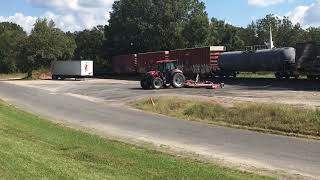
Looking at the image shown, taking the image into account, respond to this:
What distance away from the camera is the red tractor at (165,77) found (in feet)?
154

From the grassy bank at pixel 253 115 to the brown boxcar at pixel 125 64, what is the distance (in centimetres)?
4479

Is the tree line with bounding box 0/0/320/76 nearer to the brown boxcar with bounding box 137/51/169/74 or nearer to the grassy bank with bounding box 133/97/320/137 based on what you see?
the brown boxcar with bounding box 137/51/169/74

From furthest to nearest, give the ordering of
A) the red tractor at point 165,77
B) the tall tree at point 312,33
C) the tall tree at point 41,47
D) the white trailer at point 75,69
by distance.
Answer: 1. the tall tree at point 312,33
2. the tall tree at point 41,47
3. the white trailer at point 75,69
4. the red tractor at point 165,77

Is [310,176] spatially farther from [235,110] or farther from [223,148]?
[235,110]

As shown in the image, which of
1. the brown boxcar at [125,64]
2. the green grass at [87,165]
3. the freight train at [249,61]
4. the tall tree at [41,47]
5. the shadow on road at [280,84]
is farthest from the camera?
the tall tree at [41,47]

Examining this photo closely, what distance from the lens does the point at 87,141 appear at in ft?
59.1

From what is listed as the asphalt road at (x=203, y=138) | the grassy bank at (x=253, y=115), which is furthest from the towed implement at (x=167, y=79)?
the grassy bank at (x=253, y=115)

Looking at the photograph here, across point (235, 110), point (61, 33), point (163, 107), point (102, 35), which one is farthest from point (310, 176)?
point (102, 35)

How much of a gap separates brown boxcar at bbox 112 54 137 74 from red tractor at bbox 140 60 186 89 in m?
29.6

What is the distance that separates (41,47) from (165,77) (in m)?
48.7

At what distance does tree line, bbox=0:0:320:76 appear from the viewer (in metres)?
92.1

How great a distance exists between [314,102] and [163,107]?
8745 mm

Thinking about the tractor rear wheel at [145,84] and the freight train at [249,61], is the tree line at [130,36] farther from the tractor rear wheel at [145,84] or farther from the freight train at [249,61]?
the tractor rear wheel at [145,84]

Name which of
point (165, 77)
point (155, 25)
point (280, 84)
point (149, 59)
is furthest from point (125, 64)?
point (280, 84)
